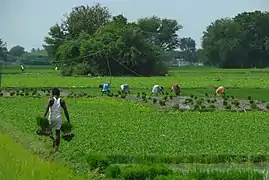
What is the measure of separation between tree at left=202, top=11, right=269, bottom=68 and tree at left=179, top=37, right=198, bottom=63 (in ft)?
172

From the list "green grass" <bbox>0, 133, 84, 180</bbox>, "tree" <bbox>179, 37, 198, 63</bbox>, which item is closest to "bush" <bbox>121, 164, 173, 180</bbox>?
"green grass" <bbox>0, 133, 84, 180</bbox>

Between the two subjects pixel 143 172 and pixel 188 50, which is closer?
pixel 143 172

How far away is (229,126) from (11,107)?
10731 millimetres

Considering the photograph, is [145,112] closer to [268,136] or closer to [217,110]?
[217,110]

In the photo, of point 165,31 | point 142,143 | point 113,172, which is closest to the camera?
point 113,172

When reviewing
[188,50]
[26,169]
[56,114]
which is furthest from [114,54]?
[188,50]

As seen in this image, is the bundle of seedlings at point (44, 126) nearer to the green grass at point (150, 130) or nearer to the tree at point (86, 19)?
the green grass at point (150, 130)

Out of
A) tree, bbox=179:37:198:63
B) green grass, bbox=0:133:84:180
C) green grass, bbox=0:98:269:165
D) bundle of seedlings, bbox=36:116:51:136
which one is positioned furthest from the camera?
tree, bbox=179:37:198:63

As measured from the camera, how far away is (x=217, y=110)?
84.4 ft

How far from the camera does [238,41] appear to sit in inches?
3472

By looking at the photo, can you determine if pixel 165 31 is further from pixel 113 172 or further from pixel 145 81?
pixel 113 172

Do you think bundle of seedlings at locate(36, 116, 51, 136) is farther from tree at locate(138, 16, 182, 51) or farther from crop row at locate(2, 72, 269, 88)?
tree at locate(138, 16, 182, 51)

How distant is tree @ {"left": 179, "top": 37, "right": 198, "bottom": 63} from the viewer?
150 meters

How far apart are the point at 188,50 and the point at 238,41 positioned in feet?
222
